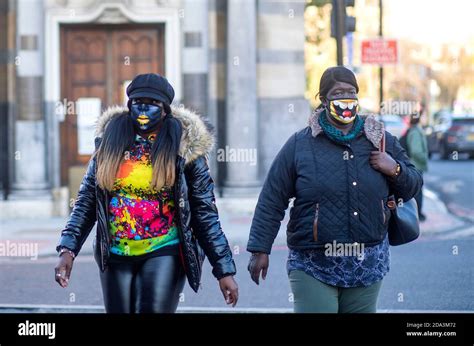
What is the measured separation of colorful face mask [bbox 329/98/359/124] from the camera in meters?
4.77

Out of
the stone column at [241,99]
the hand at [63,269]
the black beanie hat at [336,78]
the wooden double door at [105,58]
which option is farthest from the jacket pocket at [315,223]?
the wooden double door at [105,58]

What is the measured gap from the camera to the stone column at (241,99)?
48.4 feet

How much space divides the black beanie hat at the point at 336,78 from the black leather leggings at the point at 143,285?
1.22 m

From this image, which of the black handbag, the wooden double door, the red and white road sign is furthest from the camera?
the red and white road sign

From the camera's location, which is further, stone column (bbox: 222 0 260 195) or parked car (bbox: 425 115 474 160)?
parked car (bbox: 425 115 474 160)

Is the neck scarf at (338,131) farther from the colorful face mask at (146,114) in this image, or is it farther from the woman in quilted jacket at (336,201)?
the colorful face mask at (146,114)

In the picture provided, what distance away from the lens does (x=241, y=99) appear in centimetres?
1483

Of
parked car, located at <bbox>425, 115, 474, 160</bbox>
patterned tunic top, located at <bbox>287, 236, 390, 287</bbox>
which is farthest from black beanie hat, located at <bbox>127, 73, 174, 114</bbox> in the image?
parked car, located at <bbox>425, 115, 474, 160</bbox>

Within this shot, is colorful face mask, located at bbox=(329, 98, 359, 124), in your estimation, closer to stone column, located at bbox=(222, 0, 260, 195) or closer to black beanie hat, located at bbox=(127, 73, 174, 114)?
black beanie hat, located at bbox=(127, 73, 174, 114)

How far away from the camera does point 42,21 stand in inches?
578

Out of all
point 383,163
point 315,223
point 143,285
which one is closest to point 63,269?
point 143,285
